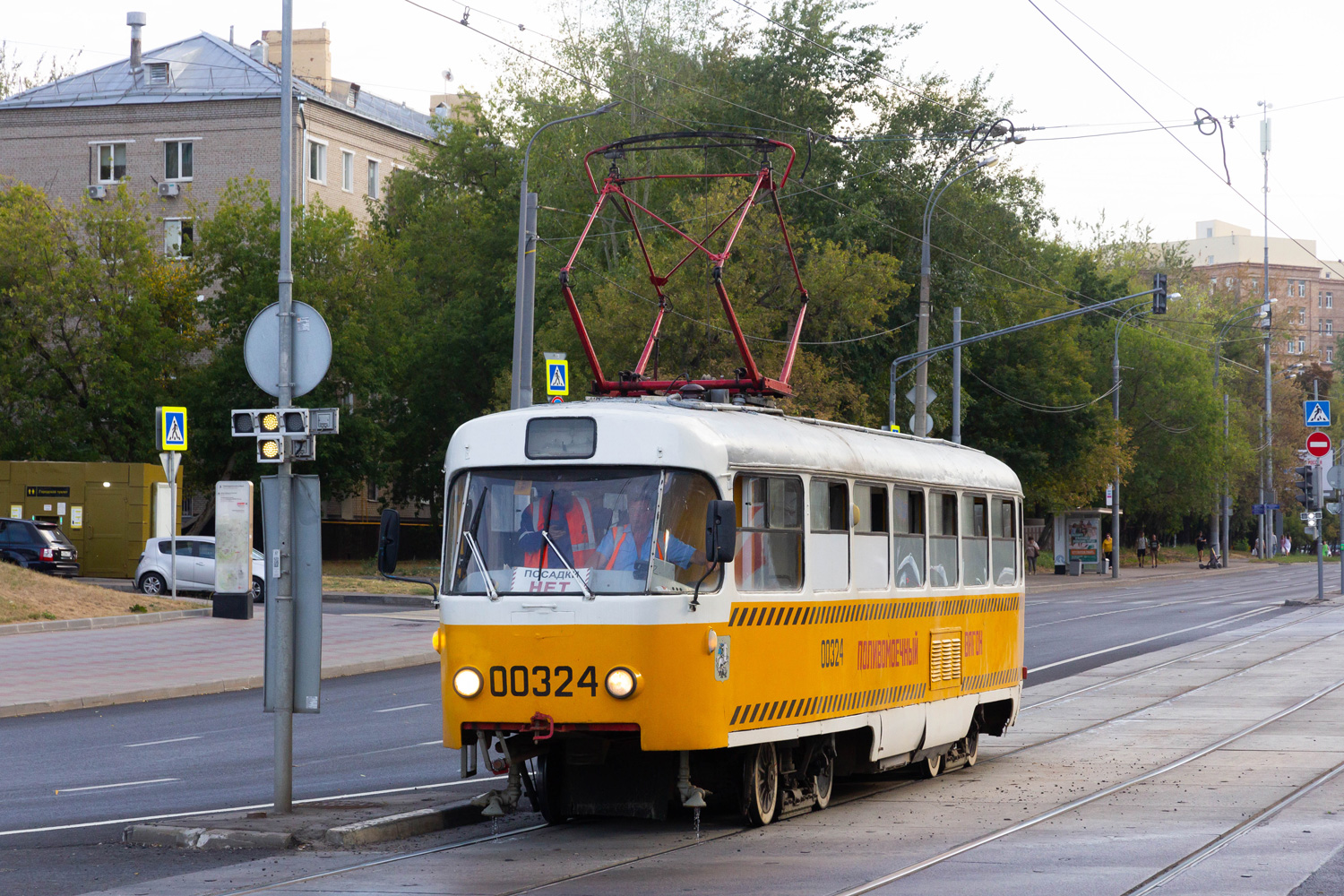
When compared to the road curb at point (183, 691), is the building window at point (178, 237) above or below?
above

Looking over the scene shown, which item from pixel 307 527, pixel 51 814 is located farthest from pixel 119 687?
pixel 307 527

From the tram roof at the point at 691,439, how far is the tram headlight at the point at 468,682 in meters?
1.28

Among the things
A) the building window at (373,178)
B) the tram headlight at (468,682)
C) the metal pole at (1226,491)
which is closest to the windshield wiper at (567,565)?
the tram headlight at (468,682)

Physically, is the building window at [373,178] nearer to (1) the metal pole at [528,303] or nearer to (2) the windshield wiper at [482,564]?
(1) the metal pole at [528,303]

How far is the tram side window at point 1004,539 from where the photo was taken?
14758mm

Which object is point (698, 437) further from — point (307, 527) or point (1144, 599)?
point (1144, 599)

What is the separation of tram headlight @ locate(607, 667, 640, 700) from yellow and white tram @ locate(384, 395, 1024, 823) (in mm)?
13

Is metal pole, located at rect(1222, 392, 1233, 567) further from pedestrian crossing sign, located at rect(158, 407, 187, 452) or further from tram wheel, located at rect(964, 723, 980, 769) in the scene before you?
tram wheel, located at rect(964, 723, 980, 769)

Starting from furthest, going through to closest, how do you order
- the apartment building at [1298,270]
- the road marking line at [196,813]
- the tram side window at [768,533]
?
1. the apartment building at [1298,270]
2. the road marking line at [196,813]
3. the tram side window at [768,533]

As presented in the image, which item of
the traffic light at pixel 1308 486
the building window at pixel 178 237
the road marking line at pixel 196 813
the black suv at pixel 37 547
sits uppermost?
the building window at pixel 178 237

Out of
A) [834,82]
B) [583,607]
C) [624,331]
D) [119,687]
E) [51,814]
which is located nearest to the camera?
[583,607]

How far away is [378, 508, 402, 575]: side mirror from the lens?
10.4 metres

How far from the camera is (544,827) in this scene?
1072 cm

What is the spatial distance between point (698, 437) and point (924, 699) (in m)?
3.79
